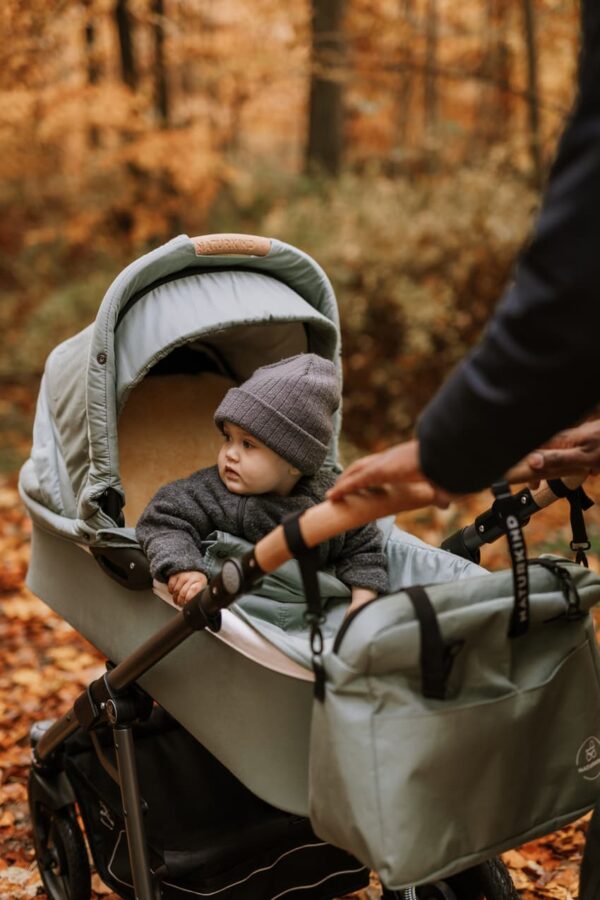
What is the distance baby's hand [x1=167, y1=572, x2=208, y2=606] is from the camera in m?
2.15

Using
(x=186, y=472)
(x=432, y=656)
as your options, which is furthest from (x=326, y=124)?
(x=432, y=656)

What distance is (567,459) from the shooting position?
1.97 metres

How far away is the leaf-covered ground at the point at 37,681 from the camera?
2.97 m

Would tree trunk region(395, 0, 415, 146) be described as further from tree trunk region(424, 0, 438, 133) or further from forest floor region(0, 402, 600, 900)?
forest floor region(0, 402, 600, 900)

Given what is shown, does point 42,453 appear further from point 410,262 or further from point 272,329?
point 410,262

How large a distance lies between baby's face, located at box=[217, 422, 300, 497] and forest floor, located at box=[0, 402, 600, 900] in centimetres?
138

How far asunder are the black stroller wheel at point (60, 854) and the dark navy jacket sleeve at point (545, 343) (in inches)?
73.2

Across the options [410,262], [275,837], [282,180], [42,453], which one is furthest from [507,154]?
[275,837]

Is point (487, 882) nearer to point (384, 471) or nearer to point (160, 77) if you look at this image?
point (384, 471)

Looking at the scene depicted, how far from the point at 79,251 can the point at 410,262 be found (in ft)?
20.7

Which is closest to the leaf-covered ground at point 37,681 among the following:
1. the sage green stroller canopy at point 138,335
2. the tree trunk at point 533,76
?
the sage green stroller canopy at point 138,335

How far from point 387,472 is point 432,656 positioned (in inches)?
14.4

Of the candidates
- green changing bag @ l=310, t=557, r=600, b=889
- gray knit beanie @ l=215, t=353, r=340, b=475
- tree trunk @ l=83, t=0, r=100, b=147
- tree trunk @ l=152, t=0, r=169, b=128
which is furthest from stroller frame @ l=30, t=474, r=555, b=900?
tree trunk @ l=152, t=0, r=169, b=128

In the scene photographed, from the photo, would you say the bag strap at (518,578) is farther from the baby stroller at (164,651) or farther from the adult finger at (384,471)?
the baby stroller at (164,651)
